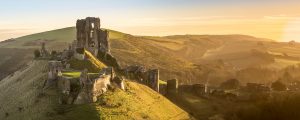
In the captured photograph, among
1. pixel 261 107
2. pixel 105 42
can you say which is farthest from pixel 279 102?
pixel 105 42

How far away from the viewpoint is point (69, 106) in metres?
73.4

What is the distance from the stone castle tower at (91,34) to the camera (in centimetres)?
11488

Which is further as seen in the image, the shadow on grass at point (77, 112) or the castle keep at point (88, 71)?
the castle keep at point (88, 71)

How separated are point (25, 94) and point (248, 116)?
4346cm

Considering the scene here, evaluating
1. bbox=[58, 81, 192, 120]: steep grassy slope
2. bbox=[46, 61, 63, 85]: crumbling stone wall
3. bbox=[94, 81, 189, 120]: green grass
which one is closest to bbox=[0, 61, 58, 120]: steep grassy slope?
bbox=[46, 61, 63, 85]: crumbling stone wall

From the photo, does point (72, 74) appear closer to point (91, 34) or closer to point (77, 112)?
point (77, 112)

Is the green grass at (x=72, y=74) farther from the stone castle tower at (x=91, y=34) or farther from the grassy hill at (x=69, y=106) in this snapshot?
the stone castle tower at (x=91, y=34)

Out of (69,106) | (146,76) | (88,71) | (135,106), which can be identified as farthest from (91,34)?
(69,106)

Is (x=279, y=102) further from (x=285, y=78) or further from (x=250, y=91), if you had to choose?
(x=285, y=78)

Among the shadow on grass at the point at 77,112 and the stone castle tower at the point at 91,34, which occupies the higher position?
the stone castle tower at the point at 91,34

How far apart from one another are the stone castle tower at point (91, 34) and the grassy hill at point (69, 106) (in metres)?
16.1

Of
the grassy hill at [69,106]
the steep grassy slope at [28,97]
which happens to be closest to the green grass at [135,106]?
the grassy hill at [69,106]

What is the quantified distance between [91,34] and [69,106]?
43.8 metres

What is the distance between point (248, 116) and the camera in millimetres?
105438
